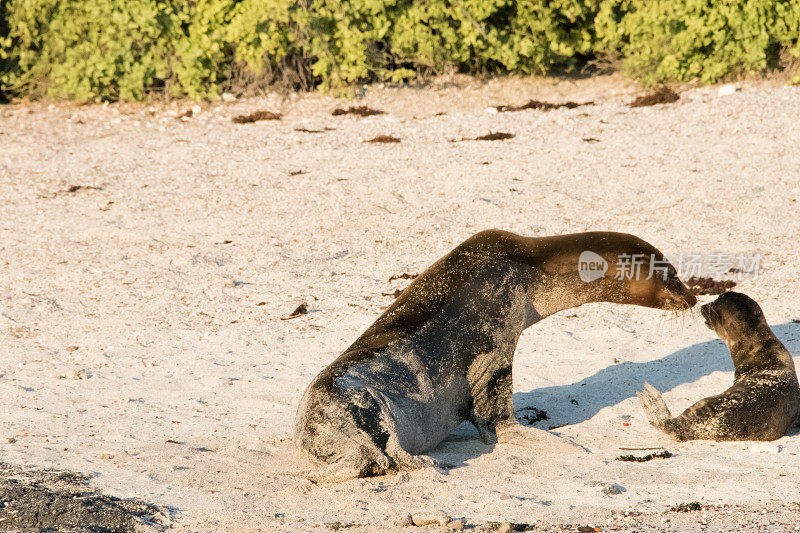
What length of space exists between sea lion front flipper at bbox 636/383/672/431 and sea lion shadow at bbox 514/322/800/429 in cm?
49

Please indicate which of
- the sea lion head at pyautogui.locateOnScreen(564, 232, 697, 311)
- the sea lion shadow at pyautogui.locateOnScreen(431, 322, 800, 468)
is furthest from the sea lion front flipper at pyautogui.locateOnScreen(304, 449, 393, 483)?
the sea lion head at pyautogui.locateOnScreen(564, 232, 697, 311)

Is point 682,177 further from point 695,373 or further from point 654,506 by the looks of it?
point 654,506

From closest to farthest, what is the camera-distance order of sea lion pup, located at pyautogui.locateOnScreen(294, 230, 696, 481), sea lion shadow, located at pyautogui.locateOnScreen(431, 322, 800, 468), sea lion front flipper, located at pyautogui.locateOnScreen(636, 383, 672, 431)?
sea lion pup, located at pyautogui.locateOnScreen(294, 230, 696, 481)
sea lion front flipper, located at pyautogui.locateOnScreen(636, 383, 672, 431)
sea lion shadow, located at pyautogui.locateOnScreen(431, 322, 800, 468)

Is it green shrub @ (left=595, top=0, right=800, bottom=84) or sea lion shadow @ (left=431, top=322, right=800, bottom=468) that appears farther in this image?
green shrub @ (left=595, top=0, right=800, bottom=84)

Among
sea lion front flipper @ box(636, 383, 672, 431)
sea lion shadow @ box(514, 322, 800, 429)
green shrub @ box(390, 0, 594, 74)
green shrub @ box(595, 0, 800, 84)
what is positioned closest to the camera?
sea lion front flipper @ box(636, 383, 672, 431)

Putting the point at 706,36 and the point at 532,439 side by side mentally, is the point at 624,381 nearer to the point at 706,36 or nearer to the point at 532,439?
the point at 532,439

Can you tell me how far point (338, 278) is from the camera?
9.33 metres

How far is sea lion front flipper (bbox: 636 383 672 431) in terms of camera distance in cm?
602

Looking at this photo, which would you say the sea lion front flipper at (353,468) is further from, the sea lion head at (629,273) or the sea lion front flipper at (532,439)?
the sea lion head at (629,273)

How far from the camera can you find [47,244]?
1023cm

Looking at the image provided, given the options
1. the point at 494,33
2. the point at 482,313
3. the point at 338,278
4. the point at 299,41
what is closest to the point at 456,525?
the point at 482,313

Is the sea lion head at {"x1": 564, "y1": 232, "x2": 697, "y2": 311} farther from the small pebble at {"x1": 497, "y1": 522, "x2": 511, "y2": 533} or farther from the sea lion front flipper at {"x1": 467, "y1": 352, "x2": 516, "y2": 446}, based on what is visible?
the small pebble at {"x1": 497, "y1": 522, "x2": 511, "y2": 533}

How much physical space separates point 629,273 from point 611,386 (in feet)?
4.41

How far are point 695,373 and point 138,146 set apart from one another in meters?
8.67
